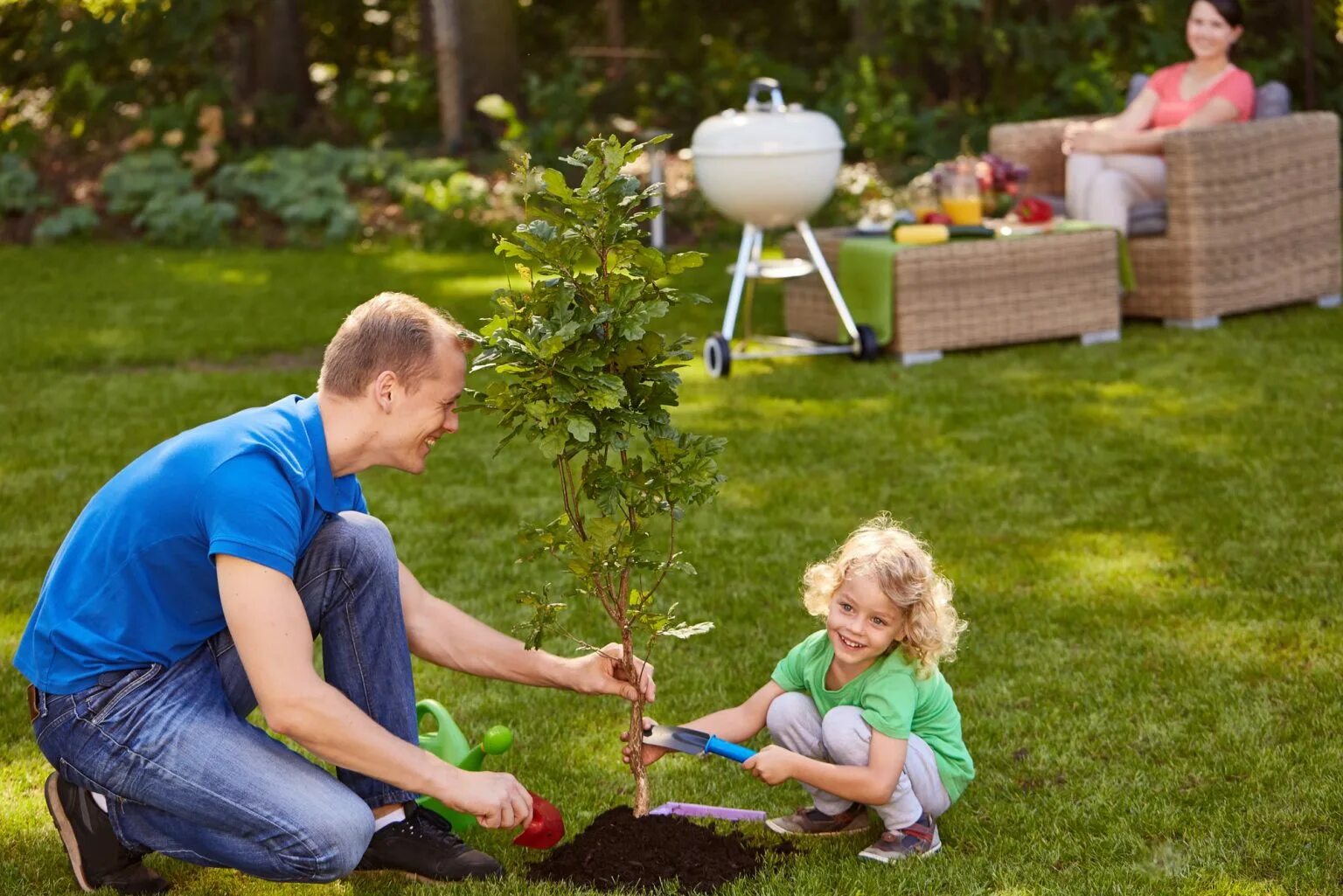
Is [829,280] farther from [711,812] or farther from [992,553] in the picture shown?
[711,812]

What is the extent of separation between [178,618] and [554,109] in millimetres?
8509

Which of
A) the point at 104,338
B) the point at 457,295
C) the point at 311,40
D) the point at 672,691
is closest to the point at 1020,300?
the point at 457,295

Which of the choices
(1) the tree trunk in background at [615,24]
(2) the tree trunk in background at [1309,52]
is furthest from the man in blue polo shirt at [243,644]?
(1) the tree trunk in background at [615,24]

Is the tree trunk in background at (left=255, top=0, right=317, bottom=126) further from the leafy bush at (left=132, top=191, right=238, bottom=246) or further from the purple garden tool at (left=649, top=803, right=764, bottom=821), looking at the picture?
the purple garden tool at (left=649, top=803, right=764, bottom=821)

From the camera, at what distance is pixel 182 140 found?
10391 millimetres

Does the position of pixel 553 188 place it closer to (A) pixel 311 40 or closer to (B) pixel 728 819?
(B) pixel 728 819

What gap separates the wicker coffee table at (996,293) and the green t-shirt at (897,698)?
3.56m

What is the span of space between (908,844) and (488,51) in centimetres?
881

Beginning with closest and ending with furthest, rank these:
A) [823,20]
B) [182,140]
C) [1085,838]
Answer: [1085,838] → [182,140] → [823,20]

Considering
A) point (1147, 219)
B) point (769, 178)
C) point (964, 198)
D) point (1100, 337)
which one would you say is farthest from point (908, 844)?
point (1147, 219)

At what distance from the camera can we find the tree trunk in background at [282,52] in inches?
464

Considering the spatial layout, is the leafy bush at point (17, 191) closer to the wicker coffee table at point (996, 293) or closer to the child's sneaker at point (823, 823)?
the wicker coffee table at point (996, 293)

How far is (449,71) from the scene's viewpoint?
1048 cm

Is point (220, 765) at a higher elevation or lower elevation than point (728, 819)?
higher
